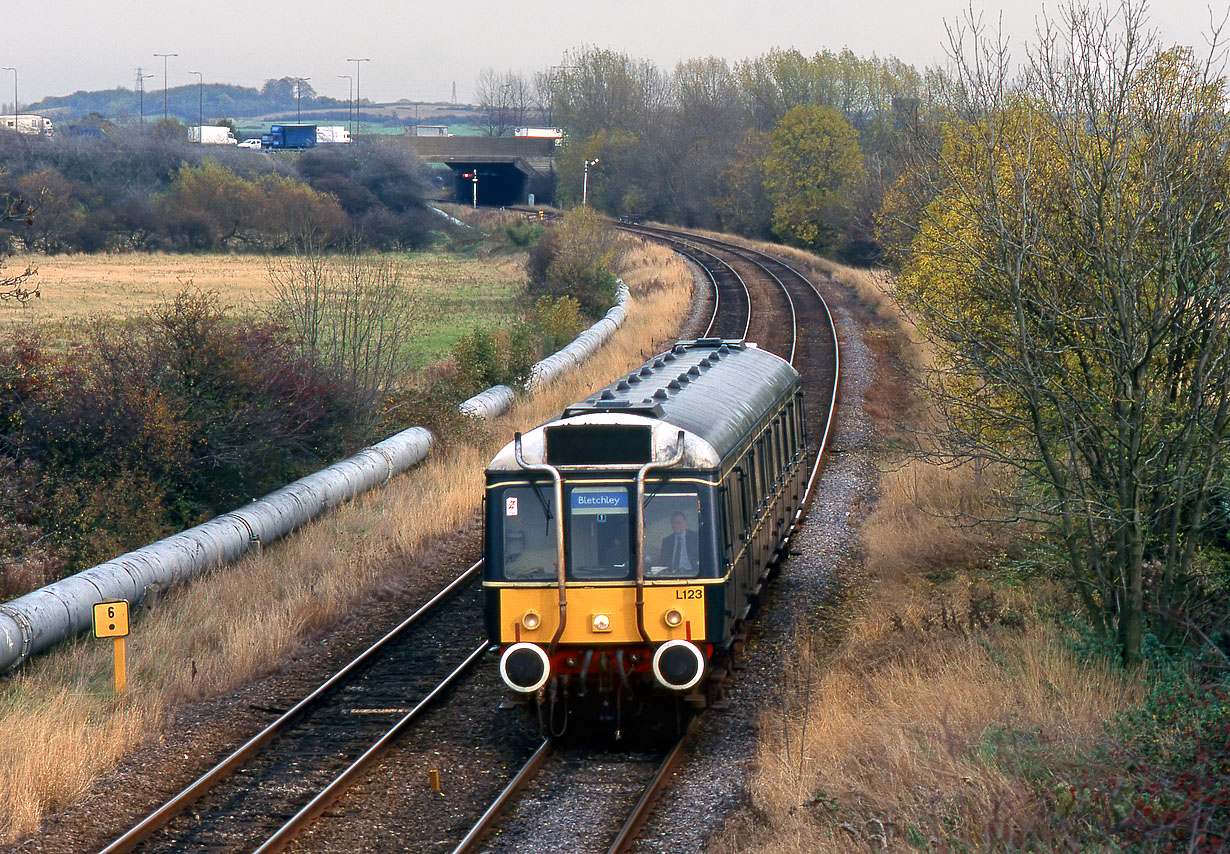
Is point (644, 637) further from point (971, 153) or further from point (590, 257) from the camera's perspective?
point (590, 257)

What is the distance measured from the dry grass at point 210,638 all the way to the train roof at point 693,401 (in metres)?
4.05

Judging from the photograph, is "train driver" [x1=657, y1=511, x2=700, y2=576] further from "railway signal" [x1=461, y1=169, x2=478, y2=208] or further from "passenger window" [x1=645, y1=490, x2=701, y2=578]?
"railway signal" [x1=461, y1=169, x2=478, y2=208]

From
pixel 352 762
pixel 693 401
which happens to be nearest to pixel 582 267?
pixel 693 401

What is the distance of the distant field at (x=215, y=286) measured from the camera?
3734cm

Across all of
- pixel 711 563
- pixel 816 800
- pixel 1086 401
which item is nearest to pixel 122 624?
pixel 711 563

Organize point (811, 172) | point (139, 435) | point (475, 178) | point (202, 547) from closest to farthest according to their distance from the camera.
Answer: point (202, 547)
point (139, 435)
point (811, 172)
point (475, 178)

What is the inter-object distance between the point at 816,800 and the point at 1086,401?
4497 millimetres

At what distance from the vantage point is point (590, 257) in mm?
42438

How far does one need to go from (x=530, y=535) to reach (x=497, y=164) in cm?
10523

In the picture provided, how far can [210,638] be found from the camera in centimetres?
1289

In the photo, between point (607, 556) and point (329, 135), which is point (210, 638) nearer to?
point (607, 556)

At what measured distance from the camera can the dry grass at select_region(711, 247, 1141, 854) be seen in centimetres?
701

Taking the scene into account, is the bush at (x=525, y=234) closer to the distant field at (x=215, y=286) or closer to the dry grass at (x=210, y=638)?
the distant field at (x=215, y=286)

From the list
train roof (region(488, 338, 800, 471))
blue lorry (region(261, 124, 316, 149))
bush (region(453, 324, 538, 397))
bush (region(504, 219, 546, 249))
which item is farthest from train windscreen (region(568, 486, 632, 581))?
blue lorry (region(261, 124, 316, 149))
